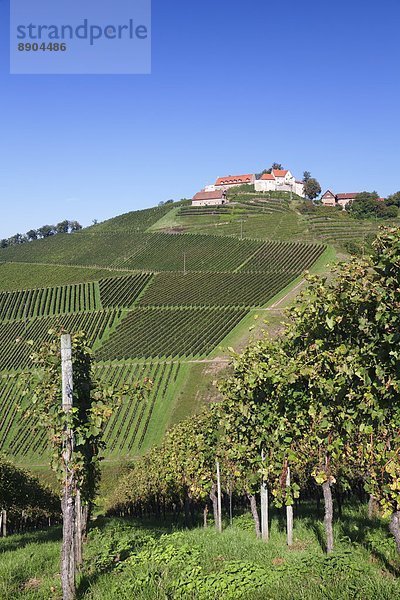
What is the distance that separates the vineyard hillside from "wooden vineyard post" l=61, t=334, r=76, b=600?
201cm

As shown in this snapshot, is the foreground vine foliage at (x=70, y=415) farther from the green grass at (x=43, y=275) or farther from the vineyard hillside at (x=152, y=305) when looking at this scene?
the green grass at (x=43, y=275)

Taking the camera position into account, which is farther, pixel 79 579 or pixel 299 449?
pixel 299 449

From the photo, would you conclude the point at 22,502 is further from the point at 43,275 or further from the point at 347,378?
the point at 43,275

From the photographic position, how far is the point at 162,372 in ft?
223

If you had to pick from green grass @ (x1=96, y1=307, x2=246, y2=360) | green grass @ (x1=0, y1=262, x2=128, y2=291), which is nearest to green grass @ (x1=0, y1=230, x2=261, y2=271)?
green grass @ (x1=0, y1=262, x2=128, y2=291)

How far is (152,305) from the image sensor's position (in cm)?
9594

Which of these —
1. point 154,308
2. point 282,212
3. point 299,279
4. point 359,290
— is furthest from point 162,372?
point 282,212

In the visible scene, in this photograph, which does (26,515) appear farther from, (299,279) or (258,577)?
(299,279)

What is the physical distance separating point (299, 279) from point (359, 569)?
98.6 m

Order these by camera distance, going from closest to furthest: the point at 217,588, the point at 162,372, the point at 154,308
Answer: the point at 217,588 → the point at 162,372 → the point at 154,308

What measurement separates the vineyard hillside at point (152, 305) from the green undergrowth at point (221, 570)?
6.02 meters

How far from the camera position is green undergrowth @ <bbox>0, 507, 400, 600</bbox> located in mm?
8750

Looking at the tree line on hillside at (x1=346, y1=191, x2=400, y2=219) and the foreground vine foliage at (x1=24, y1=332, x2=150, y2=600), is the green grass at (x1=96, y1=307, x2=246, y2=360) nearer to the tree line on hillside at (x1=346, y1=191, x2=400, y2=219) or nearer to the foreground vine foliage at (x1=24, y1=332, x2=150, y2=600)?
the foreground vine foliage at (x1=24, y1=332, x2=150, y2=600)

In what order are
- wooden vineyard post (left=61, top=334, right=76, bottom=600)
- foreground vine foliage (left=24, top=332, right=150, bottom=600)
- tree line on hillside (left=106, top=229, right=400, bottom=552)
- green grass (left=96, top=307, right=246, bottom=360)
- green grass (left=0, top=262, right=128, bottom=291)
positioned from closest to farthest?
tree line on hillside (left=106, top=229, right=400, bottom=552)
wooden vineyard post (left=61, top=334, right=76, bottom=600)
foreground vine foliage (left=24, top=332, right=150, bottom=600)
green grass (left=96, top=307, right=246, bottom=360)
green grass (left=0, top=262, right=128, bottom=291)
